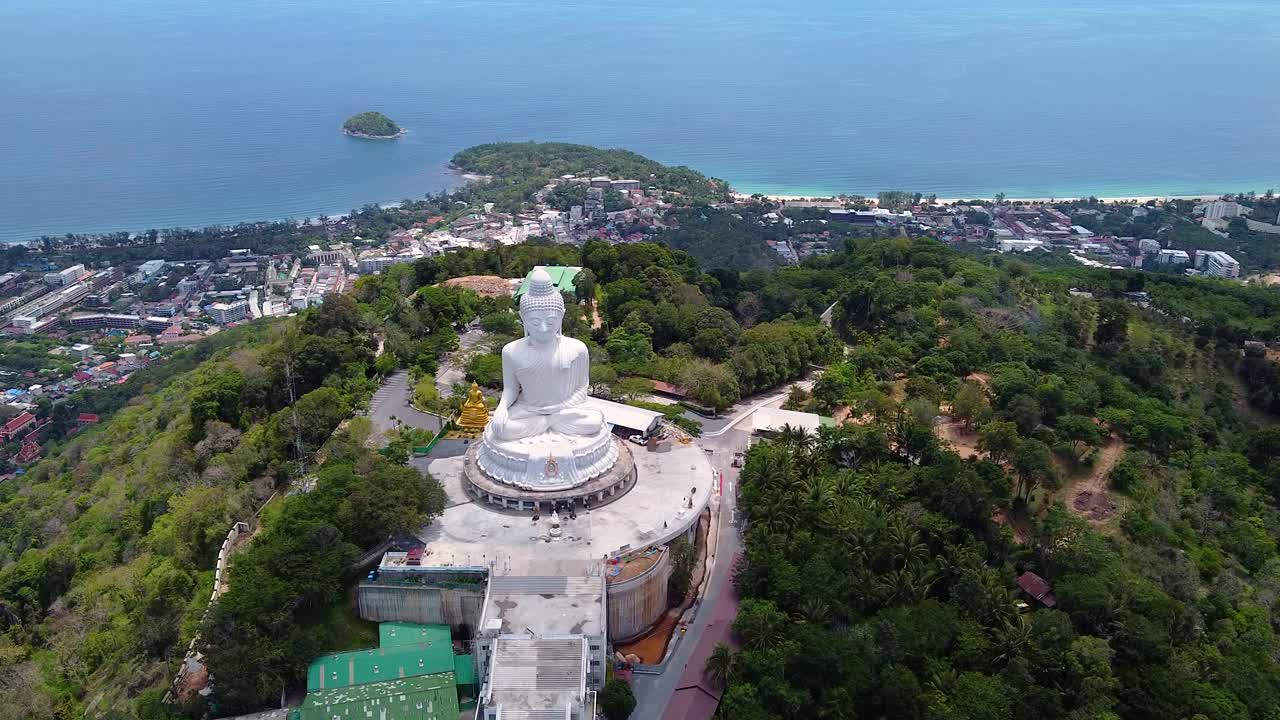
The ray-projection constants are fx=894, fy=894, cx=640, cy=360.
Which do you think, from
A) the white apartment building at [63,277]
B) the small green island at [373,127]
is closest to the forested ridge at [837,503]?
the white apartment building at [63,277]

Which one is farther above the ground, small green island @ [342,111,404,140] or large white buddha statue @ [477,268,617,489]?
large white buddha statue @ [477,268,617,489]

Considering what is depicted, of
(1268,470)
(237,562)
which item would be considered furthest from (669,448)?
(1268,470)

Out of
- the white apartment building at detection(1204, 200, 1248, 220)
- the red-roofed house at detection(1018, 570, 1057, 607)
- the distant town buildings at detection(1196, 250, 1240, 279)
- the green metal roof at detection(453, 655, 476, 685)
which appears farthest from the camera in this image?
the white apartment building at detection(1204, 200, 1248, 220)

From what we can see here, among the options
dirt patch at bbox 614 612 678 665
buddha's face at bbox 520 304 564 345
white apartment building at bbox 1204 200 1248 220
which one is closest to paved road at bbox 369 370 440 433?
buddha's face at bbox 520 304 564 345

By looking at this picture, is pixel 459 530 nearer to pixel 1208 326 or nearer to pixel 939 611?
pixel 939 611

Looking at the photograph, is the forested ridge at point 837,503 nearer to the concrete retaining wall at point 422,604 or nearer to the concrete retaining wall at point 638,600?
the concrete retaining wall at point 422,604

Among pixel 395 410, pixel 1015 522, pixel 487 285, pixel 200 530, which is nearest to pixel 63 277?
pixel 487 285

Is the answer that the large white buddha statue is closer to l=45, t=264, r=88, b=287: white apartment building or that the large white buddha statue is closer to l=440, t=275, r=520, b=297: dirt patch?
l=440, t=275, r=520, b=297: dirt patch
